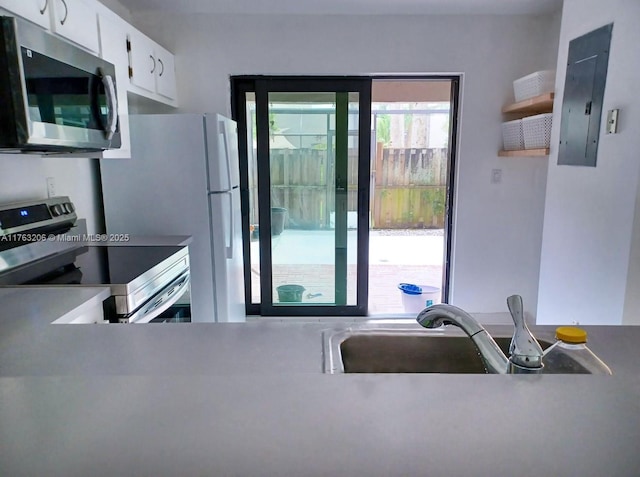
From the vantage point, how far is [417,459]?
0.40 m

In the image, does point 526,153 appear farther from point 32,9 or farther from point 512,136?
point 32,9

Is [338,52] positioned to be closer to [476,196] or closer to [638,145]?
[476,196]

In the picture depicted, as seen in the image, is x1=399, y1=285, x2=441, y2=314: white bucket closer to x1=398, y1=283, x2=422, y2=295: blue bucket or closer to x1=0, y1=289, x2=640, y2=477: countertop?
x1=398, y1=283, x2=422, y2=295: blue bucket

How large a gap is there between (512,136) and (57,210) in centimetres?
297

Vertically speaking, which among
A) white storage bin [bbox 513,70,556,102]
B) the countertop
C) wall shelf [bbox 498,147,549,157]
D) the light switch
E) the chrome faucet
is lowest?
the chrome faucet

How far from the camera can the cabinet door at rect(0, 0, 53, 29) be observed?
1.43m

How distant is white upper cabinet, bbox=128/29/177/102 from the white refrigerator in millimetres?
274

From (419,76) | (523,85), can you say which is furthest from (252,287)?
(523,85)

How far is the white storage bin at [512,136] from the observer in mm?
2938

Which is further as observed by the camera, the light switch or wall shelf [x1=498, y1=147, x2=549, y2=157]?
wall shelf [x1=498, y1=147, x2=549, y2=157]

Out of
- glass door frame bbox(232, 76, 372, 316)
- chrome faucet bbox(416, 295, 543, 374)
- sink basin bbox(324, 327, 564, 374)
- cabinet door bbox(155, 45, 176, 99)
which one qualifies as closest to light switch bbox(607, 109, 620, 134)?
sink basin bbox(324, 327, 564, 374)

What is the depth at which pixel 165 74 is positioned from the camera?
2865 mm

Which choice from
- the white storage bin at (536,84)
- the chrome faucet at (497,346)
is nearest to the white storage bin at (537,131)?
the white storage bin at (536,84)

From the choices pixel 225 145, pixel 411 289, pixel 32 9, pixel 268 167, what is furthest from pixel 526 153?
pixel 32 9
